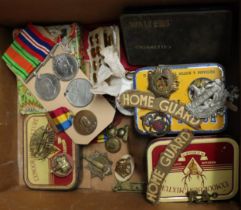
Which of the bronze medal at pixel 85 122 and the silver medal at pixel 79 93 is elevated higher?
the silver medal at pixel 79 93

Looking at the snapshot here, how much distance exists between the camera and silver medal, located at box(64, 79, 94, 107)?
877mm

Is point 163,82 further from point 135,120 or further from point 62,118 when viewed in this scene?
point 62,118

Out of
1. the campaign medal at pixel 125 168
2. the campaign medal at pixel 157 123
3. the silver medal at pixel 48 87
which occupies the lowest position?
the campaign medal at pixel 125 168

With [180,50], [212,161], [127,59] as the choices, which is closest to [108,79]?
[127,59]

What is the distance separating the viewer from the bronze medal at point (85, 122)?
87 centimetres

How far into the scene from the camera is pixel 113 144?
887 millimetres

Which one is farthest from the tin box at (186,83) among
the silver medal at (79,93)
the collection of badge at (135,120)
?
the silver medal at (79,93)

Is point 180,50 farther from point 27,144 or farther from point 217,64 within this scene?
point 27,144

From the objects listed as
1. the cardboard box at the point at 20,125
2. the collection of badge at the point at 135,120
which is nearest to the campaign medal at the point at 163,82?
the collection of badge at the point at 135,120

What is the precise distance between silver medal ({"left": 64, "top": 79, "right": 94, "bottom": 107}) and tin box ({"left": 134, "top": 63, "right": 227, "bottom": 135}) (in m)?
0.11

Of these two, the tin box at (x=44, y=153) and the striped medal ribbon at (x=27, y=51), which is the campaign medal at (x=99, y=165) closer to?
the tin box at (x=44, y=153)

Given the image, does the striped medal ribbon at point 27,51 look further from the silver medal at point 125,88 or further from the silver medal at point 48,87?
the silver medal at point 125,88

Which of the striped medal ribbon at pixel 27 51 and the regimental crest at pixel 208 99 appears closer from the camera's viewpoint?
the regimental crest at pixel 208 99

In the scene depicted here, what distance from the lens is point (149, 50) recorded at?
827 millimetres
